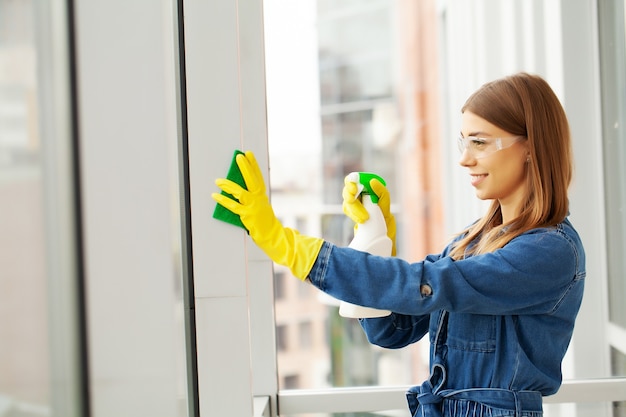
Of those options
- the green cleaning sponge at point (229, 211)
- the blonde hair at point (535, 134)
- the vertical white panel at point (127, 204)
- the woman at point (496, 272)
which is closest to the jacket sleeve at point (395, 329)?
the woman at point (496, 272)

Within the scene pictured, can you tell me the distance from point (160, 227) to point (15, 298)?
290 millimetres

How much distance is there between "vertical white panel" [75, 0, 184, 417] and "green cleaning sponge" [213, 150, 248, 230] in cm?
15

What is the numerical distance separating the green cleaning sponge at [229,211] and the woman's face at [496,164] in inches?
18.4

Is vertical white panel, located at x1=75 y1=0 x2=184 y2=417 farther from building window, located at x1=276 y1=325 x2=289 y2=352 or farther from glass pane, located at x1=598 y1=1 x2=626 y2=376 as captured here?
building window, located at x1=276 y1=325 x2=289 y2=352

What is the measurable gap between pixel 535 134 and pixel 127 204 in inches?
30.7

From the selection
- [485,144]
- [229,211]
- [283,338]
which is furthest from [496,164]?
[283,338]

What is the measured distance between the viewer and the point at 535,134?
115 centimetres

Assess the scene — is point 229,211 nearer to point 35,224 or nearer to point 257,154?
point 35,224

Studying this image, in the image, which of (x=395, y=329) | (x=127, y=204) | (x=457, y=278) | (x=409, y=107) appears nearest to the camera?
(x=127, y=204)

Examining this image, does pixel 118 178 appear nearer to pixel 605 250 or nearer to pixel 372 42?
pixel 605 250

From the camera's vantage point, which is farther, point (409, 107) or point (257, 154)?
point (409, 107)

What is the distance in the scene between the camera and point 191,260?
38.2 inches

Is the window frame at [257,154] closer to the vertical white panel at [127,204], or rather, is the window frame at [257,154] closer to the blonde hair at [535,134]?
the vertical white panel at [127,204]

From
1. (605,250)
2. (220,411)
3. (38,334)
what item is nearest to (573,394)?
(605,250)
